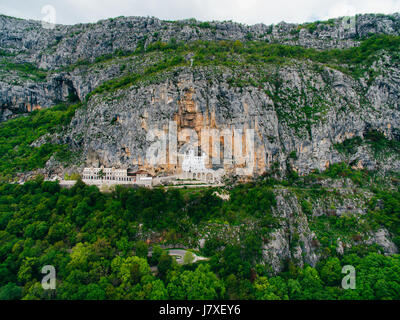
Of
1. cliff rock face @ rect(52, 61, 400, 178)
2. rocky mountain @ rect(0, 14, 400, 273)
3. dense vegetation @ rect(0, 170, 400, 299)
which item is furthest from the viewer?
cliff rock face @ rect(52, 61, 400, 178)

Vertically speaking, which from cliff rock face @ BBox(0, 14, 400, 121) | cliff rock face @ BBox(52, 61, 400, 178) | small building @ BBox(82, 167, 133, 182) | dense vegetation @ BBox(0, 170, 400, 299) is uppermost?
cliff rock face @ BBox(0, 14, 400, 121)

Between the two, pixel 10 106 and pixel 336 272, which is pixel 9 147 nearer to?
pixel 10 106

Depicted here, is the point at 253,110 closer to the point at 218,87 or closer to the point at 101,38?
the point at 218,87

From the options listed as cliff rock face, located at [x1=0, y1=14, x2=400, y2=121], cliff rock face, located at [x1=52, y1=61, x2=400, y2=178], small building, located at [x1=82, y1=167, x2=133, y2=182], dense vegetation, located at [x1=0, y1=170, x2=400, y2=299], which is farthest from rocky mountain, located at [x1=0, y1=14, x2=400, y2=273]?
dense vegetation, located at [x1=0, y1=170, x2=400, y2=299]

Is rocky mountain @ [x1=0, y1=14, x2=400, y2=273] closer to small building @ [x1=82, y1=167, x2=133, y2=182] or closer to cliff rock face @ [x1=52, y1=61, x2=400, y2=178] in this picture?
cliff rock face @ [x1=52, y1=61, x2=400, y2=178]

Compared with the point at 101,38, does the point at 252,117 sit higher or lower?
lower

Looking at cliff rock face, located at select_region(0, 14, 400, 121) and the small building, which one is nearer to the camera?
the small building

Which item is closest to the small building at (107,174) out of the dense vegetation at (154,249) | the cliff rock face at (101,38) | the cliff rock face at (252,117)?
the cliff rock face at (252,117)

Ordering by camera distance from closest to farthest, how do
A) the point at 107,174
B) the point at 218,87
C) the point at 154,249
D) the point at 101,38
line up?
the point at 154,249 < the point at 107,174 < the point at 218,87 < the point at 101,38

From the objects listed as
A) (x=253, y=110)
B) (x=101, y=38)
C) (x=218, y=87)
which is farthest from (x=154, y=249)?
(x=101, y=38)
